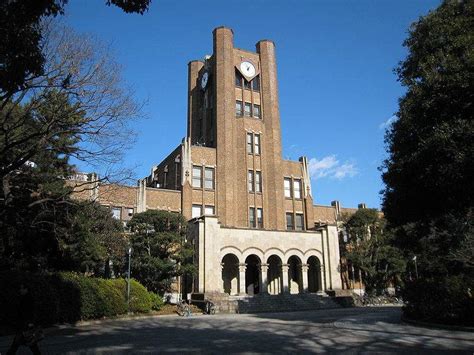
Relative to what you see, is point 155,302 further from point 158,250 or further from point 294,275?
point 294,275

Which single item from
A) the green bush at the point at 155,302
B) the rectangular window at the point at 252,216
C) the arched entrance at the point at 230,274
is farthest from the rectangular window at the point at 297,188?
the green bush at the point at 155,302

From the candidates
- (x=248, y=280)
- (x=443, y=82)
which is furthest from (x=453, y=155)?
(x=248, y=280)

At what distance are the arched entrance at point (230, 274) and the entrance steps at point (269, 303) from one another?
3.96 m

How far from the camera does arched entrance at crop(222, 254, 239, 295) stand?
117 feet

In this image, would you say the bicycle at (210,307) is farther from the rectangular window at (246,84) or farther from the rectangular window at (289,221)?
the rectangular window at (246,84)

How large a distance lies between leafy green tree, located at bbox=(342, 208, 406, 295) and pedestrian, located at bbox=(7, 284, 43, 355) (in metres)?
33.0

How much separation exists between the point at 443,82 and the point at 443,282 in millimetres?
7796

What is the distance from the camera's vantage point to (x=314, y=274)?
127ft

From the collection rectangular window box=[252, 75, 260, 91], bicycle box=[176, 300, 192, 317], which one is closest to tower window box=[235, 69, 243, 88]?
rectangular window box=[252, 75, 260, 91]

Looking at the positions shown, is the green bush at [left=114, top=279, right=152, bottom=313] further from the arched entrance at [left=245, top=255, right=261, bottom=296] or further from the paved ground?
the arched entrance at [left=245, top=255, right=261, bottom=296]

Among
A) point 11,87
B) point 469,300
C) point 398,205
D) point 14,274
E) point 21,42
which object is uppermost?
point 21,42

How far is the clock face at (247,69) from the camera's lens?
143ft

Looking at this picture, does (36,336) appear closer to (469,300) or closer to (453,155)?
(453,155)

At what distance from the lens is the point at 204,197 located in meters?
38.7
